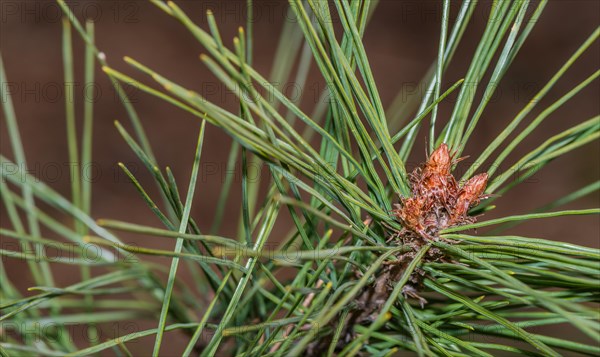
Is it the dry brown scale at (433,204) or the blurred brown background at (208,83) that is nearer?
the dry brown scale at (433,204)

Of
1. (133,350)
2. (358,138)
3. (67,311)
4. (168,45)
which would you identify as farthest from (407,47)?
(358,138)

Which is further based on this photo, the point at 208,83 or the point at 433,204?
the point at 208,83

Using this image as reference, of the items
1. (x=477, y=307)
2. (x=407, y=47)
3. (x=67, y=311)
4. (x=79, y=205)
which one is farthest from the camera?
(x=407, y=47)

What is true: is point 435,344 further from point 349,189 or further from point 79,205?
point 79,205

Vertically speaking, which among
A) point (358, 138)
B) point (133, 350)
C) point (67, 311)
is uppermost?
point (358, 138)

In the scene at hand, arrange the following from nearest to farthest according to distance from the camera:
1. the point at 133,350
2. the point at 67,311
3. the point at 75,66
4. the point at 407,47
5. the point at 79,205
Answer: the point at 79,205 < the point at 67,311 < the point at 133,350 < the point at 75,66 < the point at 407,47

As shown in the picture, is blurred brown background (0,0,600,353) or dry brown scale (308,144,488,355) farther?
blurred brown background (0,0,600,353)

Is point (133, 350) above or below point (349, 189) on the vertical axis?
below

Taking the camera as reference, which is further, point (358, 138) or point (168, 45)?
point (168, 45)
